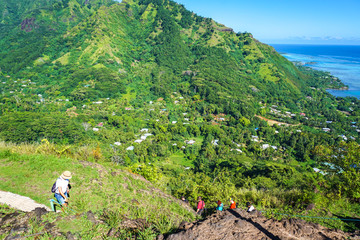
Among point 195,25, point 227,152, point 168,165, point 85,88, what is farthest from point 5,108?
point 195,25

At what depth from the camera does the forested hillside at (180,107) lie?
11438 millimetres

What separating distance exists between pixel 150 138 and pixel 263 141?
977 inches

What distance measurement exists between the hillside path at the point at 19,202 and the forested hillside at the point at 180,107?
391 centimetres

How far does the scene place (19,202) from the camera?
657 centimetres

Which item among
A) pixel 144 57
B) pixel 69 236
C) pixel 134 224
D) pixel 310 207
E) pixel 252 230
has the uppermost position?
pixel 144 57

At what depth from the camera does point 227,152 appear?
3844 cm

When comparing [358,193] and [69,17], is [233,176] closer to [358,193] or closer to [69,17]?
[358,193]

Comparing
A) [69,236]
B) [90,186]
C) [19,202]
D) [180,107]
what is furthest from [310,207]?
[180,107]

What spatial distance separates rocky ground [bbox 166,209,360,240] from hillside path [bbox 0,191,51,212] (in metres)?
4.76

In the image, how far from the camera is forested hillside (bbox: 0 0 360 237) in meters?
11.4

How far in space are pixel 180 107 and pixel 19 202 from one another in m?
52.3

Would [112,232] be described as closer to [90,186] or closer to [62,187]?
[62,187]

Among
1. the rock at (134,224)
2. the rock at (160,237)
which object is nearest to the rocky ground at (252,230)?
the rock at (160,237)

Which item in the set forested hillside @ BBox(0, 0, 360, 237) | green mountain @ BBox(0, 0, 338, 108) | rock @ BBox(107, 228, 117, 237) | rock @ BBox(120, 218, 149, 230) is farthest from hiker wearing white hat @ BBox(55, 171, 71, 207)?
green mountain @ BBox(0, 0, 338, 108)
